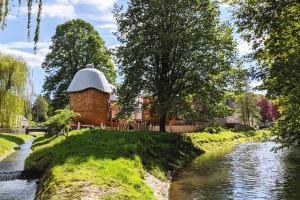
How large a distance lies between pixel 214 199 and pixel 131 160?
577 centimetres

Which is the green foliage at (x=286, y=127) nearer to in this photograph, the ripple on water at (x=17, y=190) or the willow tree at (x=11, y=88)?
the ripple on water at (x=17, y=190)

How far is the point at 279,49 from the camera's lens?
55.8 feet

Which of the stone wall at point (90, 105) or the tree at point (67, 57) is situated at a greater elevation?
the tree at point (67, 57)

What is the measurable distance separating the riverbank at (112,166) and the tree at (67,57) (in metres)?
30.8

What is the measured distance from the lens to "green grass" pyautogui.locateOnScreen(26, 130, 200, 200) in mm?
15336

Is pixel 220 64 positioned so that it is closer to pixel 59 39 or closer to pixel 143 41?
pixel 143 41

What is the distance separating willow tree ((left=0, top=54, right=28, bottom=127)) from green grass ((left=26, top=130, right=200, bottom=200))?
2444 centimetres

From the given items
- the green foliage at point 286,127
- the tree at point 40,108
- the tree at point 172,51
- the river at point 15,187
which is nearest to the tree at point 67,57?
the tree at point 172,51

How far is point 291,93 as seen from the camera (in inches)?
608

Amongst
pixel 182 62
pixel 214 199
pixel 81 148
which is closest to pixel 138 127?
pixel 182 62

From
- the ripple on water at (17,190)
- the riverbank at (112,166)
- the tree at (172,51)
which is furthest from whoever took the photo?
the tree at (172,51)

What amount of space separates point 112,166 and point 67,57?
156 ft

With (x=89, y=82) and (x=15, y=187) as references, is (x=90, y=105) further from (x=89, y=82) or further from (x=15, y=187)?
(x=15, y=187)

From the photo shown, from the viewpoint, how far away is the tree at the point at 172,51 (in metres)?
38.7
